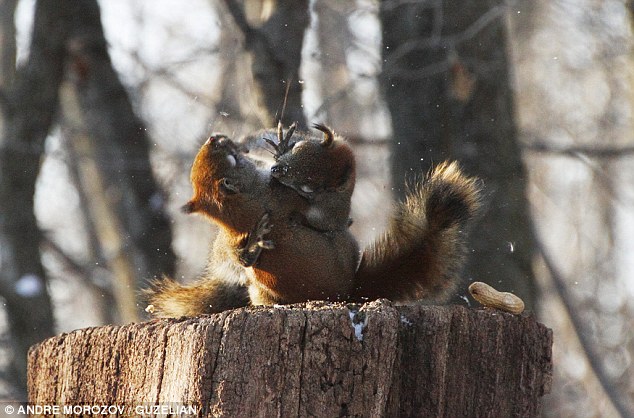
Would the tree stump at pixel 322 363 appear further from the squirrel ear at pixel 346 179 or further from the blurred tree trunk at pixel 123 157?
the blurred tree trunk at pixel 123 157

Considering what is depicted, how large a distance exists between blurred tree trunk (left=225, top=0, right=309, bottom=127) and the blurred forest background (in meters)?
0.01

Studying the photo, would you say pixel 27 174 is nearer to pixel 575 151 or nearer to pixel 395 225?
pixel 575 151

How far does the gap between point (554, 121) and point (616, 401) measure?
4808 mm

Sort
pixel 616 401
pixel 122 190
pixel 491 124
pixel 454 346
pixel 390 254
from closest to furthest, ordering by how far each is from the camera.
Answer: pixel 454 346, pixel 390 254, pixel 491 124, pixel 616 401, pixel 122 190

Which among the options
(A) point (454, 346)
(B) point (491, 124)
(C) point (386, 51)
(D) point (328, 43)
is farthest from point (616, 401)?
(A) point (454, 346)

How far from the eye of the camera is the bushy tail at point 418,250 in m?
3.18

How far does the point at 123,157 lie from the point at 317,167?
14.5 ft

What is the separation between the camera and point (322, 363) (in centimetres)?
245

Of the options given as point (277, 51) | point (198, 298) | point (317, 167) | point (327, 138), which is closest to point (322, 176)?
point (317, 167)

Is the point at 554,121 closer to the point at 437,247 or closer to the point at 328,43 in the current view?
the point at 328,43

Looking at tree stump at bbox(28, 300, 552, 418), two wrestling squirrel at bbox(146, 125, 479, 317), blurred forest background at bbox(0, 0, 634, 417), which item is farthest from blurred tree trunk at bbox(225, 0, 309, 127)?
tree stump at bbox(28, 300, 552, 418)

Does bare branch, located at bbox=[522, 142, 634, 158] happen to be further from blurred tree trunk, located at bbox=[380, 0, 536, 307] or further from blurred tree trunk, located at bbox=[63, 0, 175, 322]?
blurred tree trunk, located at bbox=[63, 0, 175, 322]

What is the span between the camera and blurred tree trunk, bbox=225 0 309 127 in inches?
212

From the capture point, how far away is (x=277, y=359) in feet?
7.97
